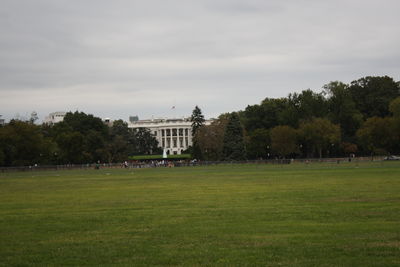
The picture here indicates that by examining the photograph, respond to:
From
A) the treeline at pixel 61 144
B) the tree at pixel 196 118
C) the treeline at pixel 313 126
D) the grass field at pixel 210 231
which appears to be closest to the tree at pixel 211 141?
the treeline at pixel 313 126

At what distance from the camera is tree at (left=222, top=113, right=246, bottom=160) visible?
114 meters

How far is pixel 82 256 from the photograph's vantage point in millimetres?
14133

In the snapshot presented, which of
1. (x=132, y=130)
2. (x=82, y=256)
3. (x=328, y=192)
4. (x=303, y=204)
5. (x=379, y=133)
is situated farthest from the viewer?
(x=132, y=130)

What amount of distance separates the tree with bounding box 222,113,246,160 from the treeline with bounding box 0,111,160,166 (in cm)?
2735

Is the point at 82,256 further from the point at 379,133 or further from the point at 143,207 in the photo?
the point at 379,133

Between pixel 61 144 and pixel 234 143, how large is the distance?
32691mm

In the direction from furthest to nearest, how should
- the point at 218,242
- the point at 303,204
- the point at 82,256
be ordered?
the point at 303,204
the point at 218,242
the point at 82,256

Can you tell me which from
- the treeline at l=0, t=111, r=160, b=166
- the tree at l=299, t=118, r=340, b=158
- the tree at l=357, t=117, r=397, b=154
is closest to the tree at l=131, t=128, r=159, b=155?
the treeline at l=0, t=111, r=160, b=166

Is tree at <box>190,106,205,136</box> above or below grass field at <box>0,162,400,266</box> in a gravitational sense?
above

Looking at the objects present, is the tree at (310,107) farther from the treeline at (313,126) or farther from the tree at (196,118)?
the tree at (196,118)

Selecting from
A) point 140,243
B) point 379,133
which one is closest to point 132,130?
point 379,133

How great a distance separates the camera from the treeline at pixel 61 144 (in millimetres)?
102562

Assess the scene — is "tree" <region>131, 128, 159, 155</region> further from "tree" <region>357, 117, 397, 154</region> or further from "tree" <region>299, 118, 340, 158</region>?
"tree" <region>357, 117, 397, 154</region>

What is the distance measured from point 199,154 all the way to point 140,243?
11444cm
